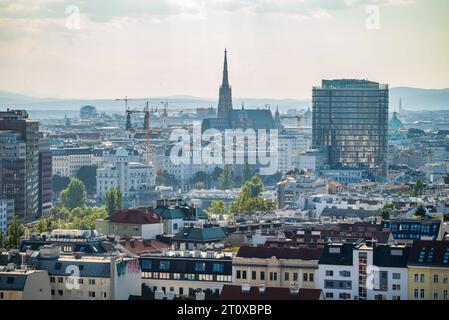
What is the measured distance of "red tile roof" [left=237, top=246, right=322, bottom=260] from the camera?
2356 cm

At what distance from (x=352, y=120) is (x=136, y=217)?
1671 inches

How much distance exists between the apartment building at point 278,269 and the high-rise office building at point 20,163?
2580 cm

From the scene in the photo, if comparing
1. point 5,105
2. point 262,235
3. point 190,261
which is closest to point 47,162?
point 5,105

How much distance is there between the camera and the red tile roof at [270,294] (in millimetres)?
19641

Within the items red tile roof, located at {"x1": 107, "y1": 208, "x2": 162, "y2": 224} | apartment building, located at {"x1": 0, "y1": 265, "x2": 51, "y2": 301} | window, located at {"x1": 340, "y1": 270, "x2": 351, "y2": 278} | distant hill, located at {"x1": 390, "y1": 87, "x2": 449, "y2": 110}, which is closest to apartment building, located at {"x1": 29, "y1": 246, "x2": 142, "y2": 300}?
apartment building, located at {"x1": 0, "y1": 265, "x2": 51, "y2": 301}

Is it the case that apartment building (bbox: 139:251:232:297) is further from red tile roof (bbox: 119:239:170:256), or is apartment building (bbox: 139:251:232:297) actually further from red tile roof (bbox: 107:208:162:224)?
red tile roof (bbox: 107:208:162:224)

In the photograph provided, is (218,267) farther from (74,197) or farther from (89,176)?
(89,176)

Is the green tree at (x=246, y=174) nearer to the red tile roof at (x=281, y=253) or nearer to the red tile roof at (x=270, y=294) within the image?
A: the red tile roof at (x=281, y=253)

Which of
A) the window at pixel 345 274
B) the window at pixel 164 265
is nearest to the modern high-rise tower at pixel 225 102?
the window at pixel 164 265

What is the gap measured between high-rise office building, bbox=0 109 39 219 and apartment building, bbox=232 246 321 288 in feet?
84.7

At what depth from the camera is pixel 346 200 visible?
147 ft

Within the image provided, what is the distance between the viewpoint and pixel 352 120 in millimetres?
75688

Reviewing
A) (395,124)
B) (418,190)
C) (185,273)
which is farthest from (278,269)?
(395,124)

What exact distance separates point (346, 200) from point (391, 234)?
1493 centimetres
